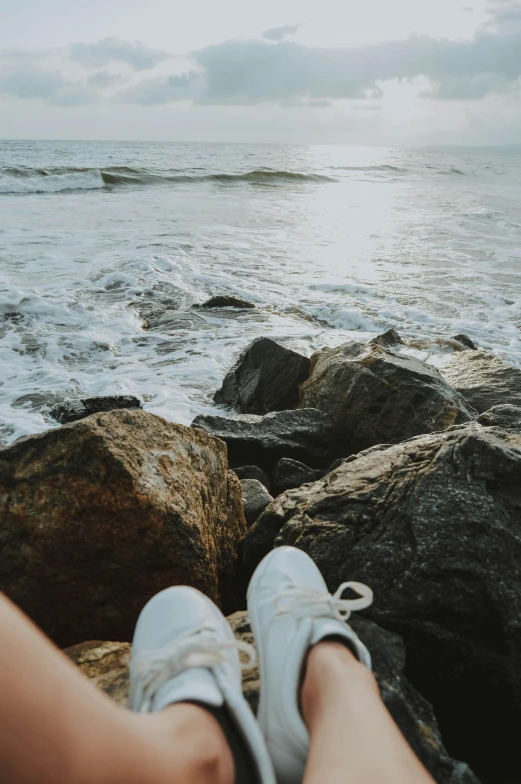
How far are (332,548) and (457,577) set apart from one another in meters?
0.46

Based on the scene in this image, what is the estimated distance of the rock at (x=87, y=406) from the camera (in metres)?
4.71

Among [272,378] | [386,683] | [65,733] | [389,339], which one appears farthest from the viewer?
[389,339]

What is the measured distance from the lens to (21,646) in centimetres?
111

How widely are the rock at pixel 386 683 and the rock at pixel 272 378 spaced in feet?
10.2

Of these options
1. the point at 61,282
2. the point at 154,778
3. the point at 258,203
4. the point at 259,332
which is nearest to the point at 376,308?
the point at 259,332

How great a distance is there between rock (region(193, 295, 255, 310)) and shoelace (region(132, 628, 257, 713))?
661 centimetres

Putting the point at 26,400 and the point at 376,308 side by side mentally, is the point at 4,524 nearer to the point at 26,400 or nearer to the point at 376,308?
the point at 26,400

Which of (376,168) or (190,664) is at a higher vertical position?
(376,168)

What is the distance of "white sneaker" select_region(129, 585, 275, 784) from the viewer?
1.46 metres

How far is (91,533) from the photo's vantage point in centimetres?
219

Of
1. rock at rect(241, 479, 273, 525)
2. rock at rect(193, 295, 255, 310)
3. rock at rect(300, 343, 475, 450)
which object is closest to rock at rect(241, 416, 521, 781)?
rock at rect(241, 479, 273, 525)

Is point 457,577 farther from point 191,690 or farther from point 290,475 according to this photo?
point 290,475

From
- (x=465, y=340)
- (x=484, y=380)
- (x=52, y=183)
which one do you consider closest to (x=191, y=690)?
(x=484, y=380)

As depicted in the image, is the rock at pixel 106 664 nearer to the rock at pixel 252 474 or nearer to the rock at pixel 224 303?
the rock at pixel 252 474
